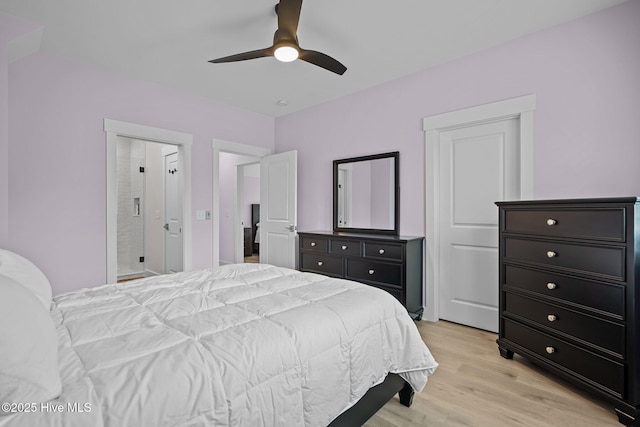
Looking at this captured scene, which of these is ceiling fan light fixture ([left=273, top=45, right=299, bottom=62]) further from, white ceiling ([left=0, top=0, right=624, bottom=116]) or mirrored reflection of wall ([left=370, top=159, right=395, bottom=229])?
mirrored reflection of wall ([left=370, top=159, right=395, bottom=229])

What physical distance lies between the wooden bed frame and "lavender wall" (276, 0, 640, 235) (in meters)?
1.80

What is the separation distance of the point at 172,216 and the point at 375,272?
3092mm

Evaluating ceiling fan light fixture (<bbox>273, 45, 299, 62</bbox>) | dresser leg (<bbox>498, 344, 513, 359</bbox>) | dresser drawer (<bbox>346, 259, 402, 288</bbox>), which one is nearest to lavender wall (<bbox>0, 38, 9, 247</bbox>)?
ceiling fan light fixture (<bbox>273, 45, 299, 62</bbox>)

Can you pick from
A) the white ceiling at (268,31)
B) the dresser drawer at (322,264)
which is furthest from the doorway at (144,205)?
the dresser drawer at (322,264)

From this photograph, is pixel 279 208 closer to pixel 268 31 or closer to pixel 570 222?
pixel 268 31

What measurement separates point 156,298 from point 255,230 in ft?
19.9

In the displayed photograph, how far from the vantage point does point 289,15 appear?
6.53ft

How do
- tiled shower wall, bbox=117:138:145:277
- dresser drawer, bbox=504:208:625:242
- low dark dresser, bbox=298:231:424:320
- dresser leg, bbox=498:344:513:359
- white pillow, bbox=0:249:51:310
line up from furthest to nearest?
1. tiled shower wall, bbox=117:138:145:277
2. low dark dresser, bbox=298:231:424:320
3. dresser leg, bbox=498:344:513:359
4. dresser drawer, bbox=504:208:625:242
5. white pillow, bbox=0:249:51:310

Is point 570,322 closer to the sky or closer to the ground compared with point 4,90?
closer to the ground

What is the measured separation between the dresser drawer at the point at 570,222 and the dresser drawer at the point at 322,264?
1.69 m

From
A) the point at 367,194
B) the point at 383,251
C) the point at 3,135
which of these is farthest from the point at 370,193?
the point at 3,135

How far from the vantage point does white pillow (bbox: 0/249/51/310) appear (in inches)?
51.7

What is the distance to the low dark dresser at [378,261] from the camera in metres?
2.96

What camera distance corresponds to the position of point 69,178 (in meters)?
2.96
